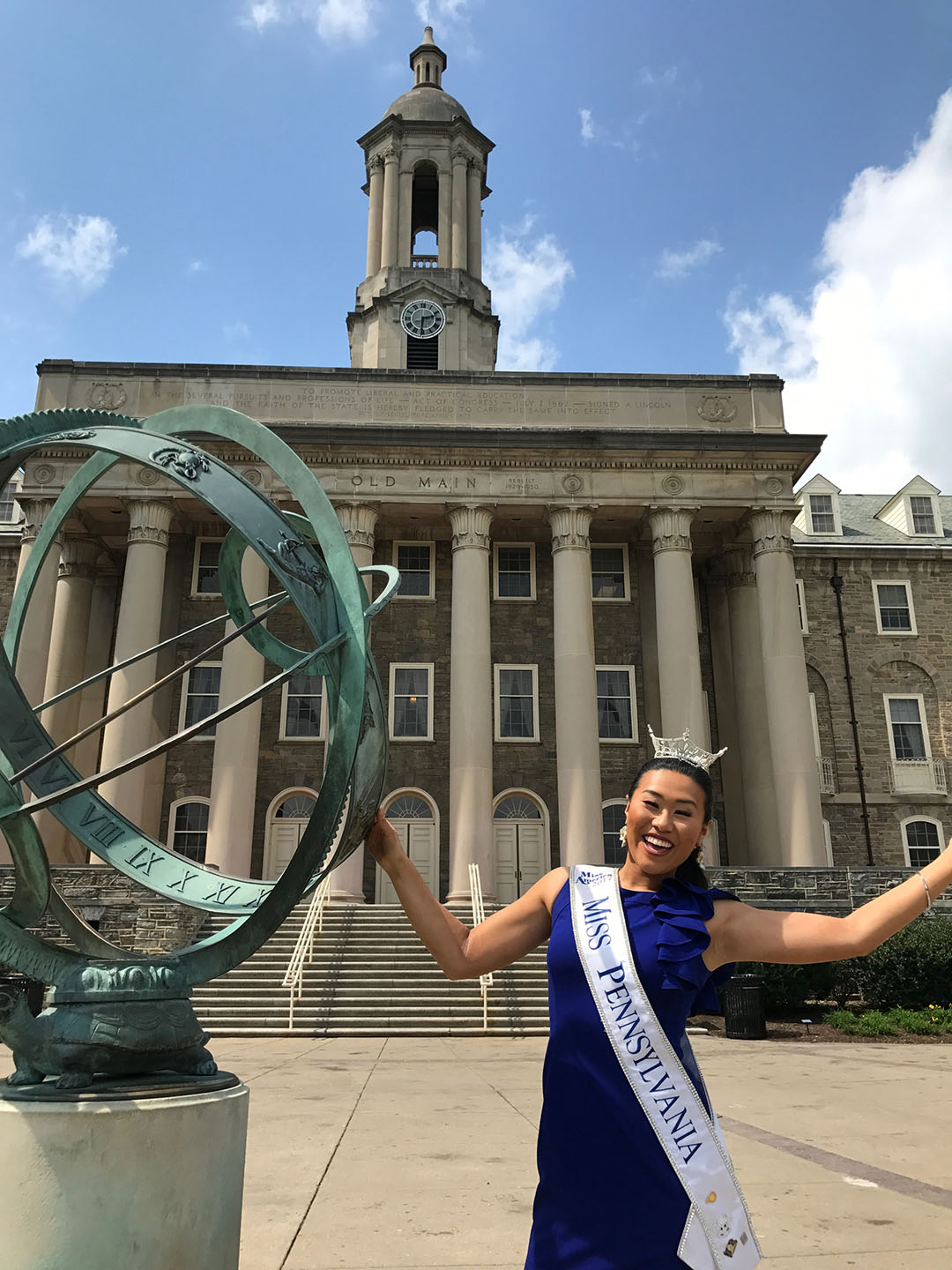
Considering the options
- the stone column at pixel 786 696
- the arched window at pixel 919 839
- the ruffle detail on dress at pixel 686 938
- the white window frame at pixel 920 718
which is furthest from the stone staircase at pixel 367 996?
the white window frame at pixel 920 718

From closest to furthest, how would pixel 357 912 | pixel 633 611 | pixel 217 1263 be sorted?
pixel 217 1263 < pixel 357 912 < pixel 633 611

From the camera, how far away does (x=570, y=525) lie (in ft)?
101

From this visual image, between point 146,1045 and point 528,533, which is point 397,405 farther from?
point 146,1045

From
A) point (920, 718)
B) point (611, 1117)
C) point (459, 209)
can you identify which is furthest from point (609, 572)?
point (611, 1117)

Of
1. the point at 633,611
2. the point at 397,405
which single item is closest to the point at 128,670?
the point at 397,405

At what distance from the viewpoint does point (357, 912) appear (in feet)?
79.3

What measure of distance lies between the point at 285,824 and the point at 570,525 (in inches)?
527

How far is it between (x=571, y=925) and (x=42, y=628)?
29.8 meters

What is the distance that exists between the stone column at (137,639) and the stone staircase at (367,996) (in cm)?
634

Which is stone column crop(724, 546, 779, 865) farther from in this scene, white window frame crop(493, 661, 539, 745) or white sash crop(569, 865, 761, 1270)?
white sash crop(569, 865, 761, 1270)

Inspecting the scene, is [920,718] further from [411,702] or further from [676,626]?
[411,702]

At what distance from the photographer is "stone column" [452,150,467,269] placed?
39.4 m

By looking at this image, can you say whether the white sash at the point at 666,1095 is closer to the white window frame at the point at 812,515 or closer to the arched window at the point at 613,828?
the arched window at the point at 613,828

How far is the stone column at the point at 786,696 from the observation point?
1081 inches
